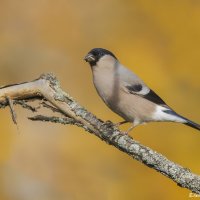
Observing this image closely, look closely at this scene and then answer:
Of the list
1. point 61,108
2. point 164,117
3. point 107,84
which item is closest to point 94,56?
point 107,84

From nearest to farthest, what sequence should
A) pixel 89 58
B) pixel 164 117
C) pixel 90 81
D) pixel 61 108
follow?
1. pixel 61 108
2. pixel 164 117
3. pixel 89 58
4. pixel 90 81

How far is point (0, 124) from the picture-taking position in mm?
17047

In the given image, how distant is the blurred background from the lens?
14.7 m

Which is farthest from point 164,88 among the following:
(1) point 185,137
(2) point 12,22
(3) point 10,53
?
(2) point 12,22

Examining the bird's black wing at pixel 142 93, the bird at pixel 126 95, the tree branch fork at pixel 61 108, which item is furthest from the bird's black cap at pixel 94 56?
the tree branch fork at pixel 61 108

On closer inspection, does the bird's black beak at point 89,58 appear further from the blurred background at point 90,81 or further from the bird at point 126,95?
the blurred background at point 90,81

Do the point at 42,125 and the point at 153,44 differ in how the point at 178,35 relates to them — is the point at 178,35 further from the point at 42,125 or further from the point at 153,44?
the point at 42,125

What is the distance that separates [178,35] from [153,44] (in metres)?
1.16

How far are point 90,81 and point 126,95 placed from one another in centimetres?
1127

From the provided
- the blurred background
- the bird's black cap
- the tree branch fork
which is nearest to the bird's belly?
the bird's black cap

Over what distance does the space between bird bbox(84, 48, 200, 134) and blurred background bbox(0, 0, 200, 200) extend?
743cm

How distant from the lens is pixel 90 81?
17.1 metres

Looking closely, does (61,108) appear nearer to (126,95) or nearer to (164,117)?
(126,95)

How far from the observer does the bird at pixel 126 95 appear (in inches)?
227
